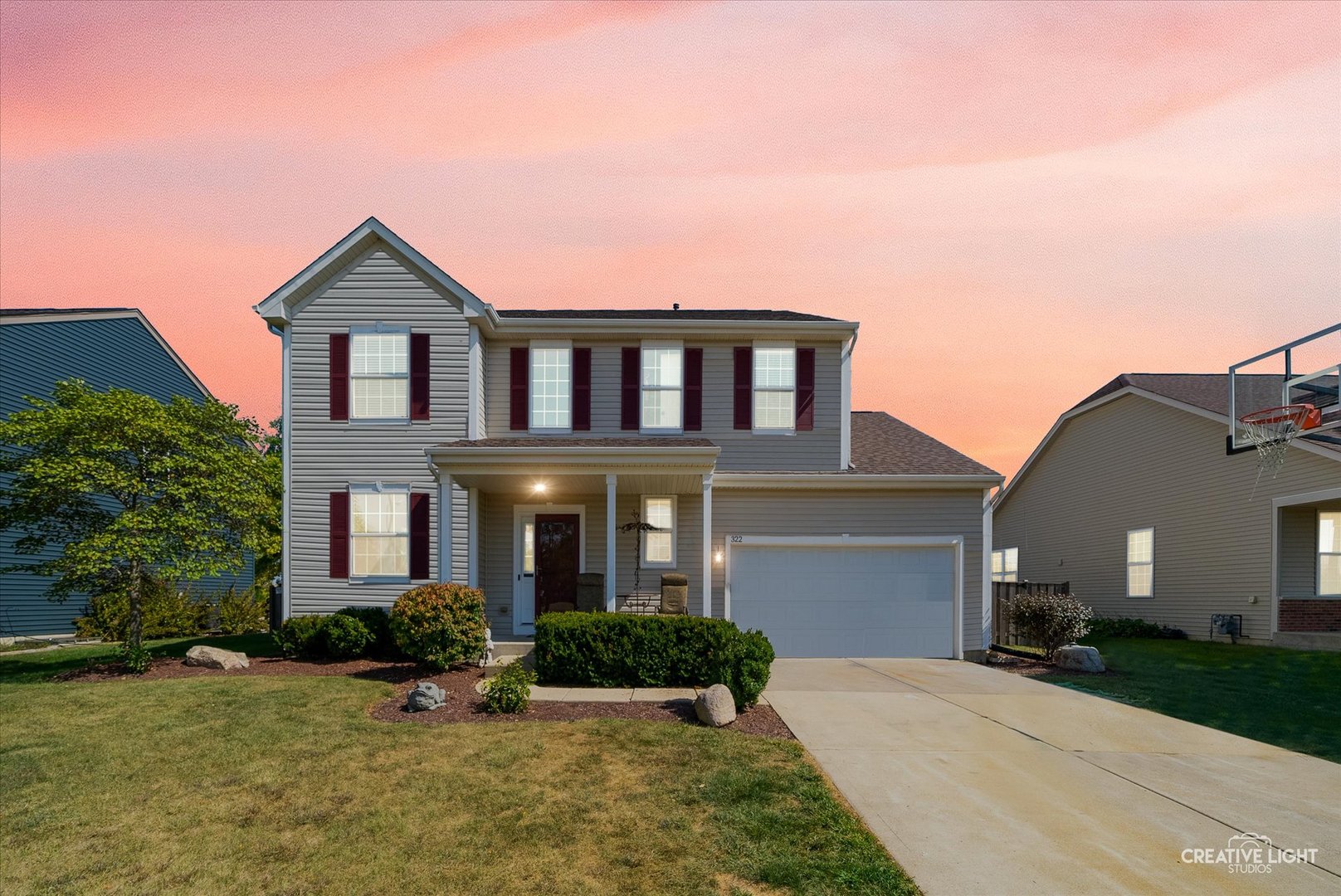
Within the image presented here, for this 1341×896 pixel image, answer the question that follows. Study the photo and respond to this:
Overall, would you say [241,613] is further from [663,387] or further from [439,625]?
[663,387]

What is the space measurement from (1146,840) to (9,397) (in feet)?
78.7

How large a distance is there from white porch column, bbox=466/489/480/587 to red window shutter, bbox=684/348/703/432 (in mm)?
4527

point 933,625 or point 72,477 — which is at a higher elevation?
point 72,477

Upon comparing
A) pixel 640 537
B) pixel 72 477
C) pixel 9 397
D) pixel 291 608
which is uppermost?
pixel 9 397

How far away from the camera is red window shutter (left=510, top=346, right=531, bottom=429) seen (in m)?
17.2

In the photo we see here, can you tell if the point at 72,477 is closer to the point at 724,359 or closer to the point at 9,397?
the point at 9,397

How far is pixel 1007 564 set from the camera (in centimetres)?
3044

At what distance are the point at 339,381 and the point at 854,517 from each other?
10.7m

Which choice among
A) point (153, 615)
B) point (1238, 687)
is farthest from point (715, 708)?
point (153, 615)

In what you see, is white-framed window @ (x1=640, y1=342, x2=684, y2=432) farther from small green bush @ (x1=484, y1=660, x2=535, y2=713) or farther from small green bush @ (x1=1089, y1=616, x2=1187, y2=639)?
small green bush @ (x1=1089, y1=616, x2=1187, y2=639)

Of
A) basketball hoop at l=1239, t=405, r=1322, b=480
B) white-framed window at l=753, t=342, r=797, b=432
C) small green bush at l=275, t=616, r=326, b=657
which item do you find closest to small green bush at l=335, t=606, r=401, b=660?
small green bush at l=275, t=616, r=326, b=657

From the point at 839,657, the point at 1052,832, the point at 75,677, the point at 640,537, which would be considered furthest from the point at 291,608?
the point at 1052,832

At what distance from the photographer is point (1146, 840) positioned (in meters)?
6.34

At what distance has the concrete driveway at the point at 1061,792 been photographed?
19.0 ft
